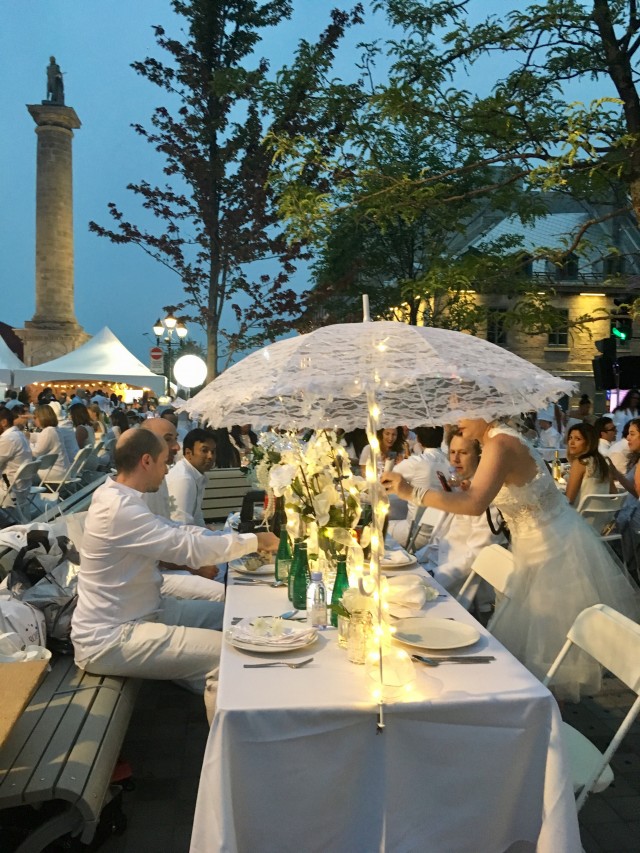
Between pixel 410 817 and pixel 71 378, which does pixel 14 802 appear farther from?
pixel 71 378

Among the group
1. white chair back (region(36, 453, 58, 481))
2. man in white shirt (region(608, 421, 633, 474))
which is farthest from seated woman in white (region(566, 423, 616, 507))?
white chair back (region(36, 453, 58, 481))

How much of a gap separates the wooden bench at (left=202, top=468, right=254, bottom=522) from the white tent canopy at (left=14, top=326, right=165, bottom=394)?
16.3 meters

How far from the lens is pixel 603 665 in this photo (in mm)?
3037

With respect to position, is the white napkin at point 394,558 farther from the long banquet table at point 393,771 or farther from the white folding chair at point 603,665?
the long banquet table at point 393,771

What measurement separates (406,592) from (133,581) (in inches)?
55.5

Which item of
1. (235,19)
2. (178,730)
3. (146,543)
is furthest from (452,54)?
(235,19)

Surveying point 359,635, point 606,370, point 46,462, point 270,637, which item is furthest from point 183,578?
point 606,370

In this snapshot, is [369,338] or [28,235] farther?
[28,235]

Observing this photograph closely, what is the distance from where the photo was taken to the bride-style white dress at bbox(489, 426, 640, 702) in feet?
13.5

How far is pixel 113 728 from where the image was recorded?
125 inches

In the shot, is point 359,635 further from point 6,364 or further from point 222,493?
point 6,364

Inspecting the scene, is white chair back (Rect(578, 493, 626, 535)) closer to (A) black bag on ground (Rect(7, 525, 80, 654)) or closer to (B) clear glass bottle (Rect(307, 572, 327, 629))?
(B) clear glass bottle (Rect(307, 572, 327, 629))

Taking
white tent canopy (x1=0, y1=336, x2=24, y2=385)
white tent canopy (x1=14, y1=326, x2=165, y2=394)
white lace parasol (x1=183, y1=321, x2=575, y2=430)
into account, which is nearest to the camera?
white lace parasol (x1=183, y1=321, x2=575, y2=430)

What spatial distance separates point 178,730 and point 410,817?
2.22m
